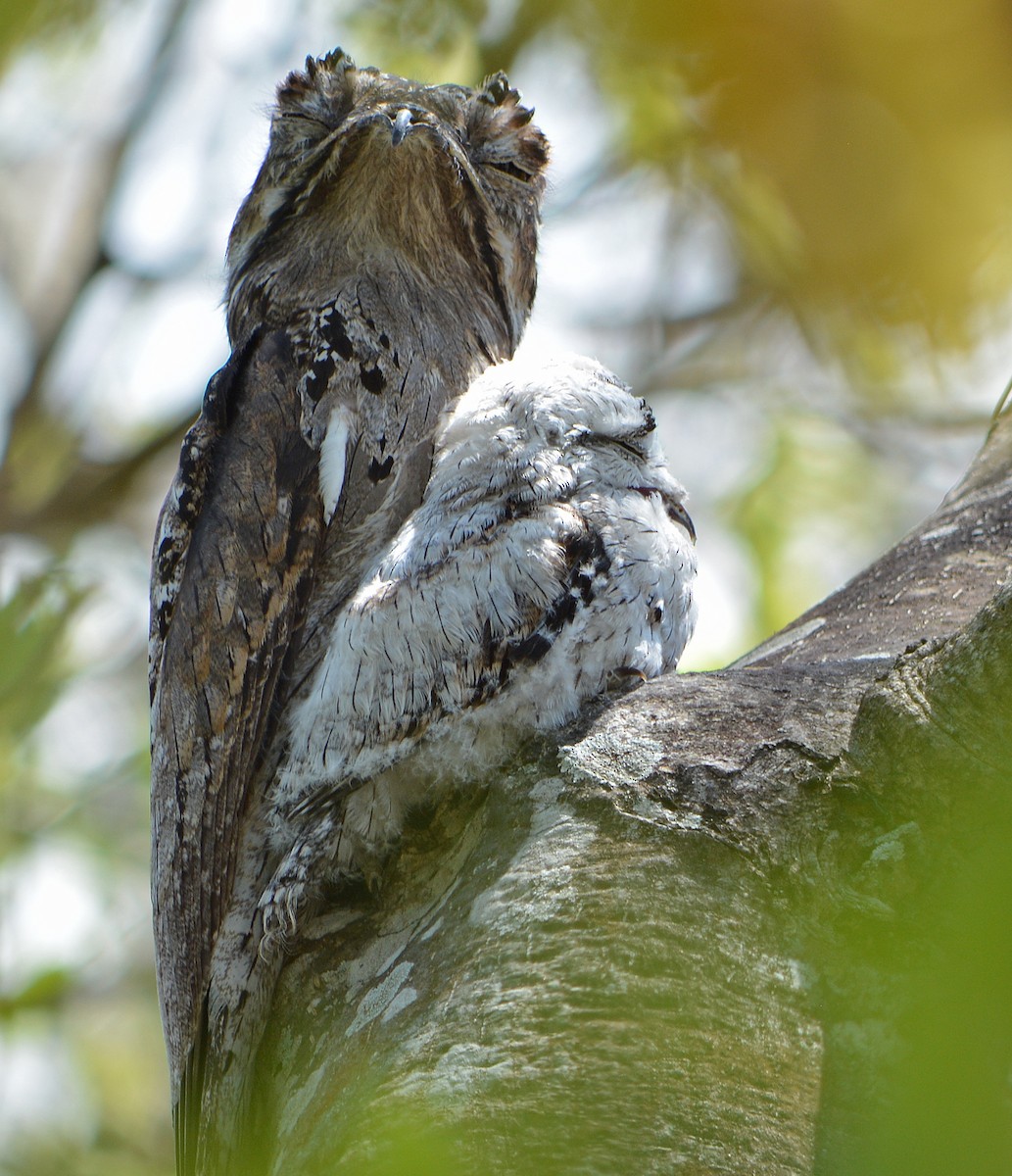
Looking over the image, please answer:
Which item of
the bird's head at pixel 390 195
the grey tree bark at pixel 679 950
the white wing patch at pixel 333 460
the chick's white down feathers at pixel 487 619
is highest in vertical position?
the bird's head at pixel 390 195

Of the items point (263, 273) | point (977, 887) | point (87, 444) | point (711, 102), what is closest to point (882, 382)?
point (711, 102)

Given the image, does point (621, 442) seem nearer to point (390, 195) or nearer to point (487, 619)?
point (487, 619)

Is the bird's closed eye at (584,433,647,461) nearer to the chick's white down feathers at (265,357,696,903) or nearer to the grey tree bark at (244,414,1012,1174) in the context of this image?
the chick's white down feathers at (265,357,696,903)

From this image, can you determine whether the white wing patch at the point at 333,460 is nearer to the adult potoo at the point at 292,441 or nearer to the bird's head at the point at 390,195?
the adult potoo at the point at 292,441

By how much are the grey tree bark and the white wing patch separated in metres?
1.01

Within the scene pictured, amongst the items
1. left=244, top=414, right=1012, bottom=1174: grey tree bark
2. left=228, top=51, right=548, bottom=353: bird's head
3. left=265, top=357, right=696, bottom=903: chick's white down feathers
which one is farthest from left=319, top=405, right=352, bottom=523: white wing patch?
left=244, top=414, right=1012, bottom=1174: grey tree bark

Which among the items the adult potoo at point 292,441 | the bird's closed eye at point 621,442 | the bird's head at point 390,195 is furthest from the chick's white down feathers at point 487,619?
the bird's head at point 390,195

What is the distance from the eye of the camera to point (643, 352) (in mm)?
6773

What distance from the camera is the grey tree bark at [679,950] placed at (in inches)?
61.9

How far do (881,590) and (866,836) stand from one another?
1582 mm

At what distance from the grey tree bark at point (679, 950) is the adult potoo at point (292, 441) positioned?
552 mm

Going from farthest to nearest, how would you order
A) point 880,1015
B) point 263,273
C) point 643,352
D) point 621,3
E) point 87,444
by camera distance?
point 643,352 → point 87,444 → point 263,273 → point 880,1015 → point 621,3

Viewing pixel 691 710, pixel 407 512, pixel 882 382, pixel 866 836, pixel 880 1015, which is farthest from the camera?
pixel 407 512

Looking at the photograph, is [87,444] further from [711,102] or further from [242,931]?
[711,102]
